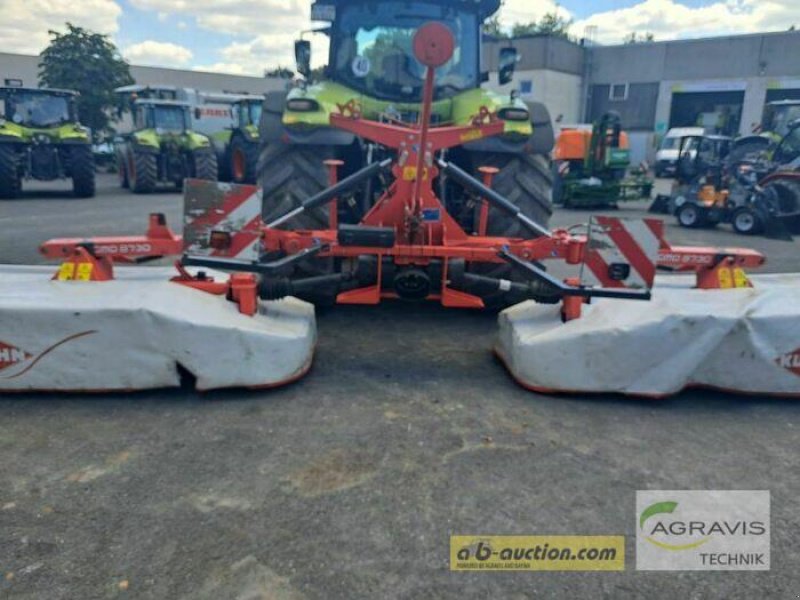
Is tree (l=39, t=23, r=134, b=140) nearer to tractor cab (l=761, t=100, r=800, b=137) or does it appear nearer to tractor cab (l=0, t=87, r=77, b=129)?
tractor cab (l=0, t=87, r=77, b=129)

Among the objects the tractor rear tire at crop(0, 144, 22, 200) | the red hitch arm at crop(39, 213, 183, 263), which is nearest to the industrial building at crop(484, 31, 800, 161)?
the tractor rear tire at crop(0, 144, 22, 200)

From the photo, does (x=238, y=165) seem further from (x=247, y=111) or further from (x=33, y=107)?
(x=33, y=107)

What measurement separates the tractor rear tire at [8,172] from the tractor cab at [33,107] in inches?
50.4

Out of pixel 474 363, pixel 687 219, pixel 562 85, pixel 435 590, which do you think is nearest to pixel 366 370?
pixel 474 363

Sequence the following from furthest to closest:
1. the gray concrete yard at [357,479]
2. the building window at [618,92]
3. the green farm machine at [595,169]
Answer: the building window at [618,92] → the green farm machine at [595,169] → the gray concrete yard at [357,479]

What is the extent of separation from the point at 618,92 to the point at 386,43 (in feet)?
110

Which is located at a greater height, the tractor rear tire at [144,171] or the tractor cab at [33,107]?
the tractor cab at [33,107]

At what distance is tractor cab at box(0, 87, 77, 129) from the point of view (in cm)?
1438

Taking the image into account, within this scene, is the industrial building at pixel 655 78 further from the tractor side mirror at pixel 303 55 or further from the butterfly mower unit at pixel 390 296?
the butterfly mower unit at pixel 390 296

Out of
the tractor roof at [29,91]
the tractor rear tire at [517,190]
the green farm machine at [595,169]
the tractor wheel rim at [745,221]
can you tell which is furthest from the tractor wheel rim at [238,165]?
the tractor rear tire at [517,190]

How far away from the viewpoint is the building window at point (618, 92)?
35.0 m

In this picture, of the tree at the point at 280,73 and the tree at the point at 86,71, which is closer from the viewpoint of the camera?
the tree at the point at 86,71

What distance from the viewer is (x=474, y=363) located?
3906 millimetres

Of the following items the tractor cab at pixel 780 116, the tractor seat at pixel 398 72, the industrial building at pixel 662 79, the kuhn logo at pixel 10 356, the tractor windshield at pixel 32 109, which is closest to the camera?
the kuhn logo at pixel 10 356
